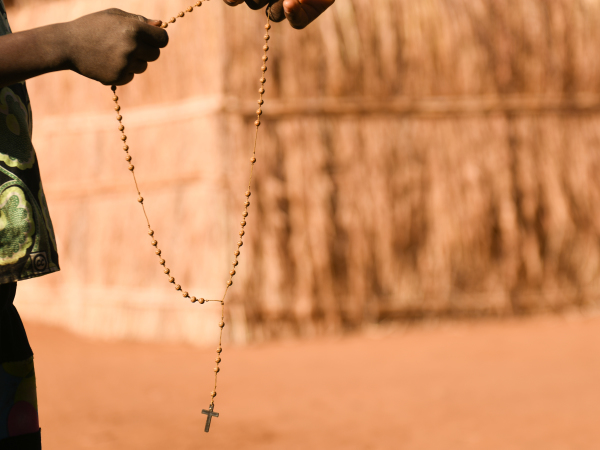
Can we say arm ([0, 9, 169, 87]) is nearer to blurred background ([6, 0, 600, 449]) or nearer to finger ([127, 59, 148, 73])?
finger ([127, 59, 148, 73])

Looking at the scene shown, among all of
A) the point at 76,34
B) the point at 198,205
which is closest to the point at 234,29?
the point at 198,205

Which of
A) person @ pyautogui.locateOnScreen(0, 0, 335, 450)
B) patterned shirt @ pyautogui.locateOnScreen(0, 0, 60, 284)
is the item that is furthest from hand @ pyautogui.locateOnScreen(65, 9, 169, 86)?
patterned shirt @ pyautogui.locateOnScreen(0, 0, 60, 284)

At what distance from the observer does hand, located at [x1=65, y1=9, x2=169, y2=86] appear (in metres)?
1.02

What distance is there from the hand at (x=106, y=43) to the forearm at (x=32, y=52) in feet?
0.04

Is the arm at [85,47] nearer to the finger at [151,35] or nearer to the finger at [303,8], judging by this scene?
the finger at [151,35]

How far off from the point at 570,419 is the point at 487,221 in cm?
234

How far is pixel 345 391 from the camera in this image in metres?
3.44

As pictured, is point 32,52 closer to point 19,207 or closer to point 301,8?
point 19,207

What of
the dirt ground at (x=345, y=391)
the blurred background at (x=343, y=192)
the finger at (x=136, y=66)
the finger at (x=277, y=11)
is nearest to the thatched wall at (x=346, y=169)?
Answer: the blurred background at (x=343, y=192)

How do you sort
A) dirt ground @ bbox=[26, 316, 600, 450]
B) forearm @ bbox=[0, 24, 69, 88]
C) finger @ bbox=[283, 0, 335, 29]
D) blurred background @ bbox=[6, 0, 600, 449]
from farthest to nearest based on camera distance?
1. blurred background @ bbox=[6, 0, 600, 449]
2. dirt ground @ bbox=[26, 316, 600, 450]
3. finger @ bbox=[283, 0, 335, 29]
4. forearm @ bbox=[0, 24, 69, 88]

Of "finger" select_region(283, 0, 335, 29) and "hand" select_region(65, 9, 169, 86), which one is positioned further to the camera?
"finger" select_region(283, 0, 335, 29)

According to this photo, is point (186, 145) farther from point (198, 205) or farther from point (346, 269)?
point (346, 269)

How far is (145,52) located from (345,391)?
104 inches

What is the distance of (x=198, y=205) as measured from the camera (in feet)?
15.1
